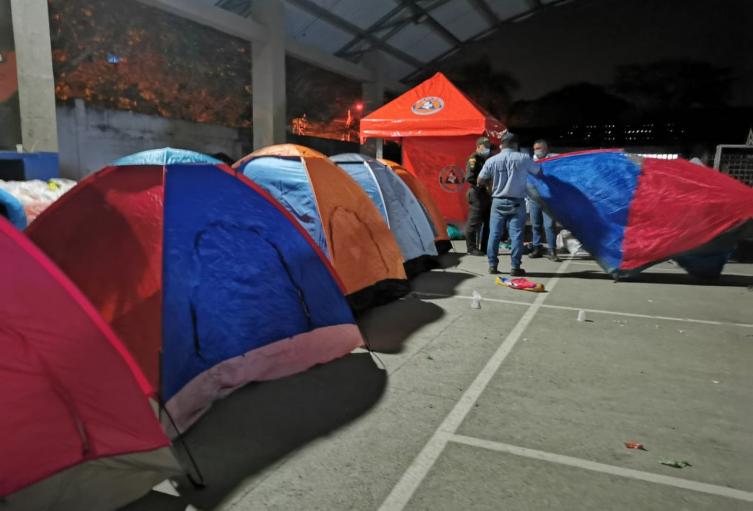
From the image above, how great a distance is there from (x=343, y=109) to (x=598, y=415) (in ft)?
62.8

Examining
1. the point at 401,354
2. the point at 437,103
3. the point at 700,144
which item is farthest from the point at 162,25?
the point at 700,144

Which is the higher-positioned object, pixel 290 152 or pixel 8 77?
pixel 8 77

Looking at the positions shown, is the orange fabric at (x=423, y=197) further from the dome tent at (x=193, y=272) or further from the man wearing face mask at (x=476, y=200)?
the dome tent at (x=193, y=272)

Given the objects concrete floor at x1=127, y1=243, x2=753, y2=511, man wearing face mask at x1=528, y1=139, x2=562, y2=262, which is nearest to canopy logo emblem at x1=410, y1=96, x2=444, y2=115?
man wearing face mask at x1=528, y1=139, x2=562, y2=262

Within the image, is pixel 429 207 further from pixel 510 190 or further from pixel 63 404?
pixel 63 404

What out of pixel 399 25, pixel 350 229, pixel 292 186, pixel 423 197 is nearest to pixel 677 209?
pixel 423 197

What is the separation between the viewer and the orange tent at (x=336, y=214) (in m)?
5.33

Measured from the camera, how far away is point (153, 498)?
249 cm

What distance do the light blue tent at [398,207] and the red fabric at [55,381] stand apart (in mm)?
4856

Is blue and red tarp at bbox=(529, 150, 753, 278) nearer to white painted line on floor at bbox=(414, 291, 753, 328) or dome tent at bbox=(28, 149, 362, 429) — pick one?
white painted line on floor at bbox=(414, 291, 753, 328)

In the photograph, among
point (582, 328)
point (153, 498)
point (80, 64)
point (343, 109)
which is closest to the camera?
point (153, 498)

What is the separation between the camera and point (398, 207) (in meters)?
7.44

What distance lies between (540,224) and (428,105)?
368cm

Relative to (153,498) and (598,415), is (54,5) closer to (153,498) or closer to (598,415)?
(153,498)
